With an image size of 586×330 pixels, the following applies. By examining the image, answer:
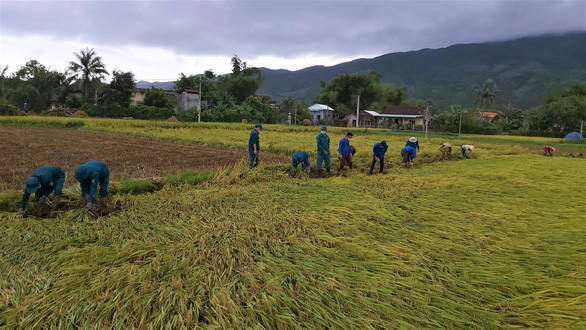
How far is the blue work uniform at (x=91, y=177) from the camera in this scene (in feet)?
14.9

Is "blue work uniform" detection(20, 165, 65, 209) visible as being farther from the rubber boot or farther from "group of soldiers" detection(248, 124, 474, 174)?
"group of soldiers" detection(248, 124, 474, 174)

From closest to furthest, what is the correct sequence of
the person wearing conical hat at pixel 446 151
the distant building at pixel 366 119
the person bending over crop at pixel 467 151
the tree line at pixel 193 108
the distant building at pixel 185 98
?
the person wearing conical hat at pixel 446 151 < the person bending over crop at pixel 467 151 < the tree line at pixel 193 108 < the distant building at pixel 185 98 < the distant building at pixel 366 119

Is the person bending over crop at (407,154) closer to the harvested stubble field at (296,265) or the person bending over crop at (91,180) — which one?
the harvested stubble field at (296,265)

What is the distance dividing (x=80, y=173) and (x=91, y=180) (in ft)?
1.46

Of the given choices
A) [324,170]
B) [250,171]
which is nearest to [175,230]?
[250,171]

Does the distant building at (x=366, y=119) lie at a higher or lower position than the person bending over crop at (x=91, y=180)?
higher

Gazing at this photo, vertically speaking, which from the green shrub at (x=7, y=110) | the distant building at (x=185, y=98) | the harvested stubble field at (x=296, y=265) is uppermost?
the distant building at (x=185, y=98)

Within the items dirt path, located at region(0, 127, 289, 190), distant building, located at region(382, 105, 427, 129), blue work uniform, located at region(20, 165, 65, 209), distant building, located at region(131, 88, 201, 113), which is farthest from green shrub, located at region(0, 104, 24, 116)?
distant building, located at region(382, 105, 427, 129)

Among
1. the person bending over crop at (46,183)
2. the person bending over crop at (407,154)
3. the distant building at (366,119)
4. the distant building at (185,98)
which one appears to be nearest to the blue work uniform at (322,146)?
the person bending over crop at (407,154)

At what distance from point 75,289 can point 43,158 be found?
8.86 meters

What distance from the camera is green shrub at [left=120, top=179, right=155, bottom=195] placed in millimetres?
6137

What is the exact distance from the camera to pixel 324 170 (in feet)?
30.9

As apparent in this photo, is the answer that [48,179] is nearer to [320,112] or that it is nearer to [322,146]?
[322,146]

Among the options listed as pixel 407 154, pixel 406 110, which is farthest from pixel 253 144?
pixel 406 110
